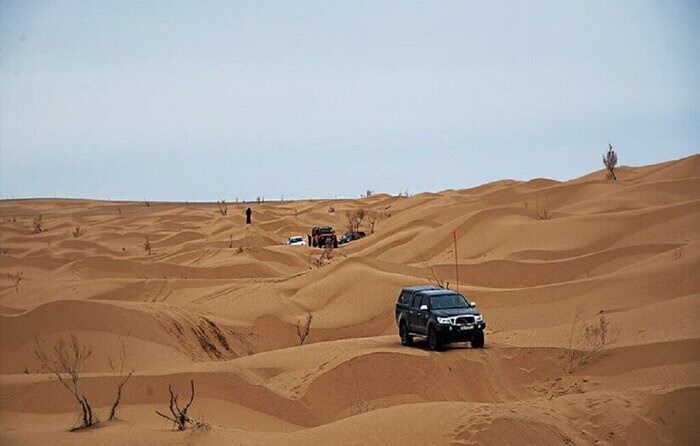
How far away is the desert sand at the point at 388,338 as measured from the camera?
42.8 feet

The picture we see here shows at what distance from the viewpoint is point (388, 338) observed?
23.6 meters

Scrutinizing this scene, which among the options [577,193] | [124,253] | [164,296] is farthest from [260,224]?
[164,296]

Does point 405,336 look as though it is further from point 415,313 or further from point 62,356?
point 62,356

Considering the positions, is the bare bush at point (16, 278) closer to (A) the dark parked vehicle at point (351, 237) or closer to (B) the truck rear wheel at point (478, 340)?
(B) the truck rear wheel at point (478, 340)

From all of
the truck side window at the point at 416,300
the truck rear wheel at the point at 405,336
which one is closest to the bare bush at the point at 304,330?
the truck rear wheel at the point at 405,336

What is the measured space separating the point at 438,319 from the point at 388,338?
3.79 metres

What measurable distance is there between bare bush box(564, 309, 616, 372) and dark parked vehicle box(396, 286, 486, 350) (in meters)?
1.94

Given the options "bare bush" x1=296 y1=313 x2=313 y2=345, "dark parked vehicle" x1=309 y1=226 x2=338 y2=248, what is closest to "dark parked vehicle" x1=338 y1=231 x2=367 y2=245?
"dark parked vehicle" x1=309 y1=226 x2=338 y2=248

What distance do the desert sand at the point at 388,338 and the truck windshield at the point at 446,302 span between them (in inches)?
34.9

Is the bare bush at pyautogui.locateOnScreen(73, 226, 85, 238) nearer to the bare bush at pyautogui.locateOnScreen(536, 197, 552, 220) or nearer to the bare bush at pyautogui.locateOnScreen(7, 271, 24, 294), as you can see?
the bare bush at pyautogui.locateOnScreen(7, 271, 24, 294)

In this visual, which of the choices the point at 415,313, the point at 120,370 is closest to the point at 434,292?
the point at 415,313

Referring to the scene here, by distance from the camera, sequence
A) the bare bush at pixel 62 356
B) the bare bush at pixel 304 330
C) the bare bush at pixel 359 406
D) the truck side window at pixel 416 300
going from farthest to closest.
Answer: the bare bush at pixel 304 330
the truck side window at pixel 416 300
the bare bush at pixel 62 356
the bare bush at pixel 359 406

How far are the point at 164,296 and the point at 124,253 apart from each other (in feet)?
70.1

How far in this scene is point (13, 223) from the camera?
78.9m
